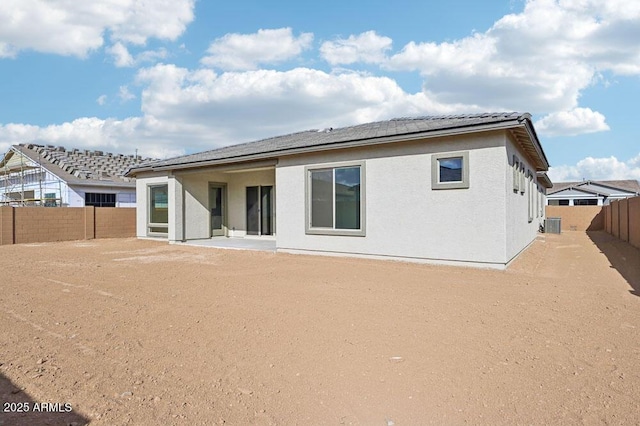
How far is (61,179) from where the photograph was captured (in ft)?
77.3

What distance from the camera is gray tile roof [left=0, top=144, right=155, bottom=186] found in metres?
24.6

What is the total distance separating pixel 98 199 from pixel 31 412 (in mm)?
25545

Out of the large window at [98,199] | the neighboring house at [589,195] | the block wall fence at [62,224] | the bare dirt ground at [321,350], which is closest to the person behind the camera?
the bare dirt ground at [321,350]

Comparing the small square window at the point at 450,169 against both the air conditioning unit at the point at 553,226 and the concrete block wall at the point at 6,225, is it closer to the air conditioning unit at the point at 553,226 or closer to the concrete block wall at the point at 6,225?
the air conditioning unit at the point at 553,226

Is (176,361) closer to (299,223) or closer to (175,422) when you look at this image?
(175,422)

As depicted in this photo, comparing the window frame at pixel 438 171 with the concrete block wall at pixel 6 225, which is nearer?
the window frame at pixel 438 171

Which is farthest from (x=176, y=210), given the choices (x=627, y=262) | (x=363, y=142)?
(x=627, y=262)

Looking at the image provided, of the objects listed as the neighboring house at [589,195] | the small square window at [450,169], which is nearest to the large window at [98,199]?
the small square window at [450,169]

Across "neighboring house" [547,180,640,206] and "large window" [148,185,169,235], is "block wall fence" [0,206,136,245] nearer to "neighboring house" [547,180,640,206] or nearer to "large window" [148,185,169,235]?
"large window" [148,185,169,235]

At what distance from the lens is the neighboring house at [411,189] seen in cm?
862

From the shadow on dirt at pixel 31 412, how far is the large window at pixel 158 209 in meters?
13.5

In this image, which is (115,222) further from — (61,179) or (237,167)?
(237,167)

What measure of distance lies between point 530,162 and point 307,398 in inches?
525

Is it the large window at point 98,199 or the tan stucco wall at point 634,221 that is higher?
the large window at point 98,199
